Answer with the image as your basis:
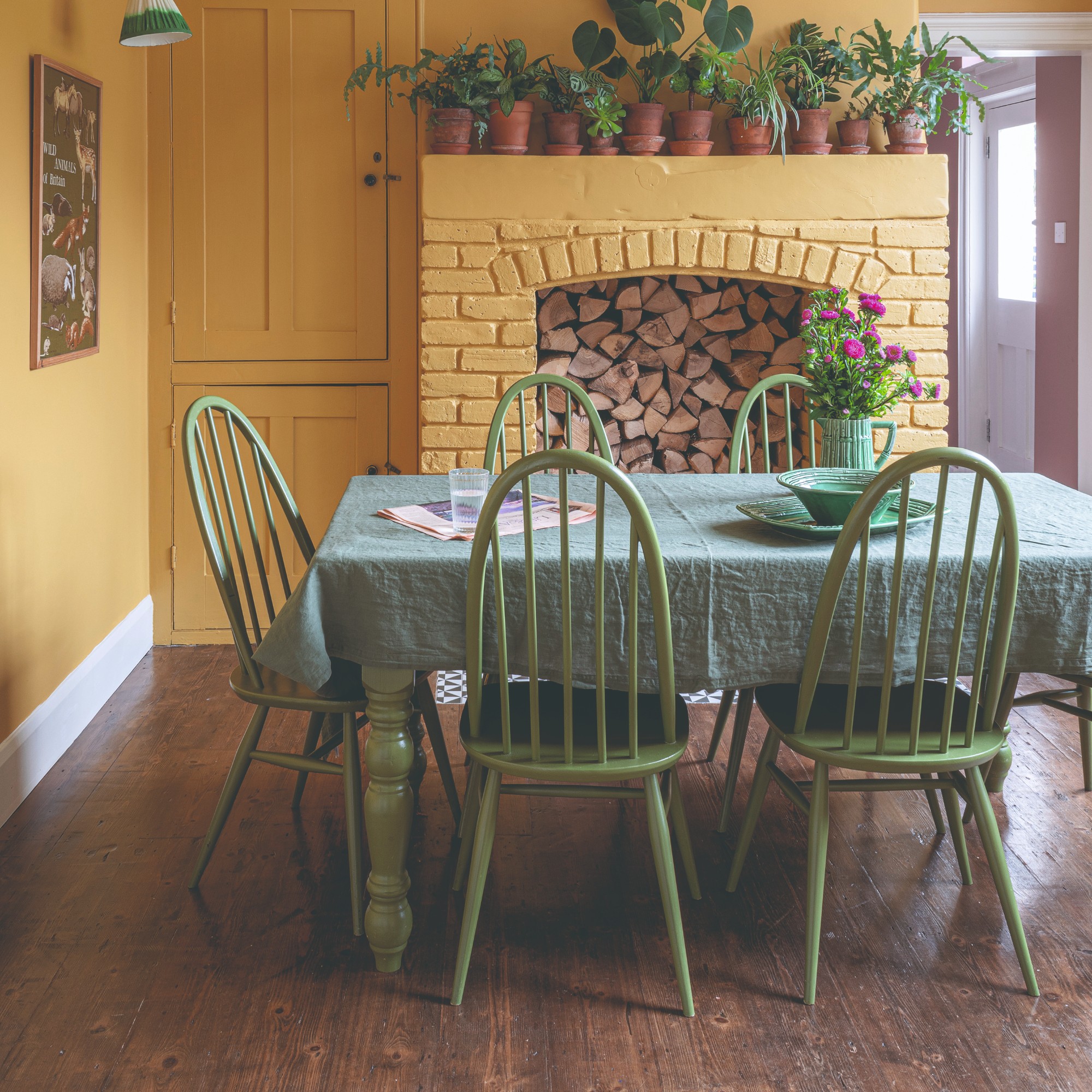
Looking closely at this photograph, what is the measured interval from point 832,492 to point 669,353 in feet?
6.24

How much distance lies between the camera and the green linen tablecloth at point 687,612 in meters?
1.91

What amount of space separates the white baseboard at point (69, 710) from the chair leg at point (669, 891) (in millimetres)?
1539

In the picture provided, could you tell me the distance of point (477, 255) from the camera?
11.8ft

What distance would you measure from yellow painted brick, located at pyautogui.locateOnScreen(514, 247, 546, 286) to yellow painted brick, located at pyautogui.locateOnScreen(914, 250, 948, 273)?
120 cm

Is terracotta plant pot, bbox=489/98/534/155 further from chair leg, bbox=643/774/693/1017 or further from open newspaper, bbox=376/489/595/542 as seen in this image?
chair leg, bbox=643/774/693/1017

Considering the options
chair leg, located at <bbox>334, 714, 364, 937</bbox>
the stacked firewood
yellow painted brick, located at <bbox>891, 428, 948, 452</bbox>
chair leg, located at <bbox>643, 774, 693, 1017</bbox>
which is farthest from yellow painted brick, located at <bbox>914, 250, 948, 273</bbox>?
chair leg, located at <bbox>334, 714, 364, 937</bbox>

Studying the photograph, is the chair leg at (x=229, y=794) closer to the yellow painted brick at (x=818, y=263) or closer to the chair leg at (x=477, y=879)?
the chair leg at (x=477, y=879)

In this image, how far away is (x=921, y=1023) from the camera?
6.04ft

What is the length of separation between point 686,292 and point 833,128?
2.32 feet

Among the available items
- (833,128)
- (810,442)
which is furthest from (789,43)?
(810,442)

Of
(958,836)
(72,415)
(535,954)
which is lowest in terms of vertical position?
(535,954)

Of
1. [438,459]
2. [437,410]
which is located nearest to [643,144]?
[437,410]

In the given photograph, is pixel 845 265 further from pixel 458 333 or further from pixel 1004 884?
pixel 1004 884

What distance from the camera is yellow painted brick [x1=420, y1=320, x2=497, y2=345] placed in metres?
3.61
